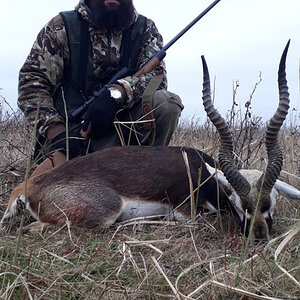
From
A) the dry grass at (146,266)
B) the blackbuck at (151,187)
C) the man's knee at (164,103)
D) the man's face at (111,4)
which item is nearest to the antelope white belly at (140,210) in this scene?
the blackbuck at (151,187)

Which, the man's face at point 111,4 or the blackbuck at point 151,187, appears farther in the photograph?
the man's face at point 111,4

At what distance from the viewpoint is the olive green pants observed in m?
5.57

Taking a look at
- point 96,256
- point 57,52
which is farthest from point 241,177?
point 57,52

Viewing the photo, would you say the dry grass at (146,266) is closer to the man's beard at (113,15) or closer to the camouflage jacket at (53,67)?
the camouflage jacket at (53,67)

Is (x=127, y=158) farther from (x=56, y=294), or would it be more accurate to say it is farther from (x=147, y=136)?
(x=56, y=294)

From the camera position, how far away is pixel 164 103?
5.55m

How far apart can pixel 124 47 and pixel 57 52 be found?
691 mm

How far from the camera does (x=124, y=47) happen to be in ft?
19.4

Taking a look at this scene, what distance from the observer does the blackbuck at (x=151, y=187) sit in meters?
4.02

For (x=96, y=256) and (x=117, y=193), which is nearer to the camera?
(x=96, y=256)

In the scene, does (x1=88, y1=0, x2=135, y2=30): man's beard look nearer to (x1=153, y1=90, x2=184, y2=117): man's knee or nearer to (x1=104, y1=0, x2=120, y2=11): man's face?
(x1=104, y1=0, x2=120, y2=11): man's face

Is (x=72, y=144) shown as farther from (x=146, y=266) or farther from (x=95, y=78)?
(x=146, y=266)

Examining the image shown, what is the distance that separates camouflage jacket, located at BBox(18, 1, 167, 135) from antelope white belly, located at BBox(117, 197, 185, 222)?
1.48 metres

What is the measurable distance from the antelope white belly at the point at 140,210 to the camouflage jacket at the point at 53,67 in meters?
1.48
